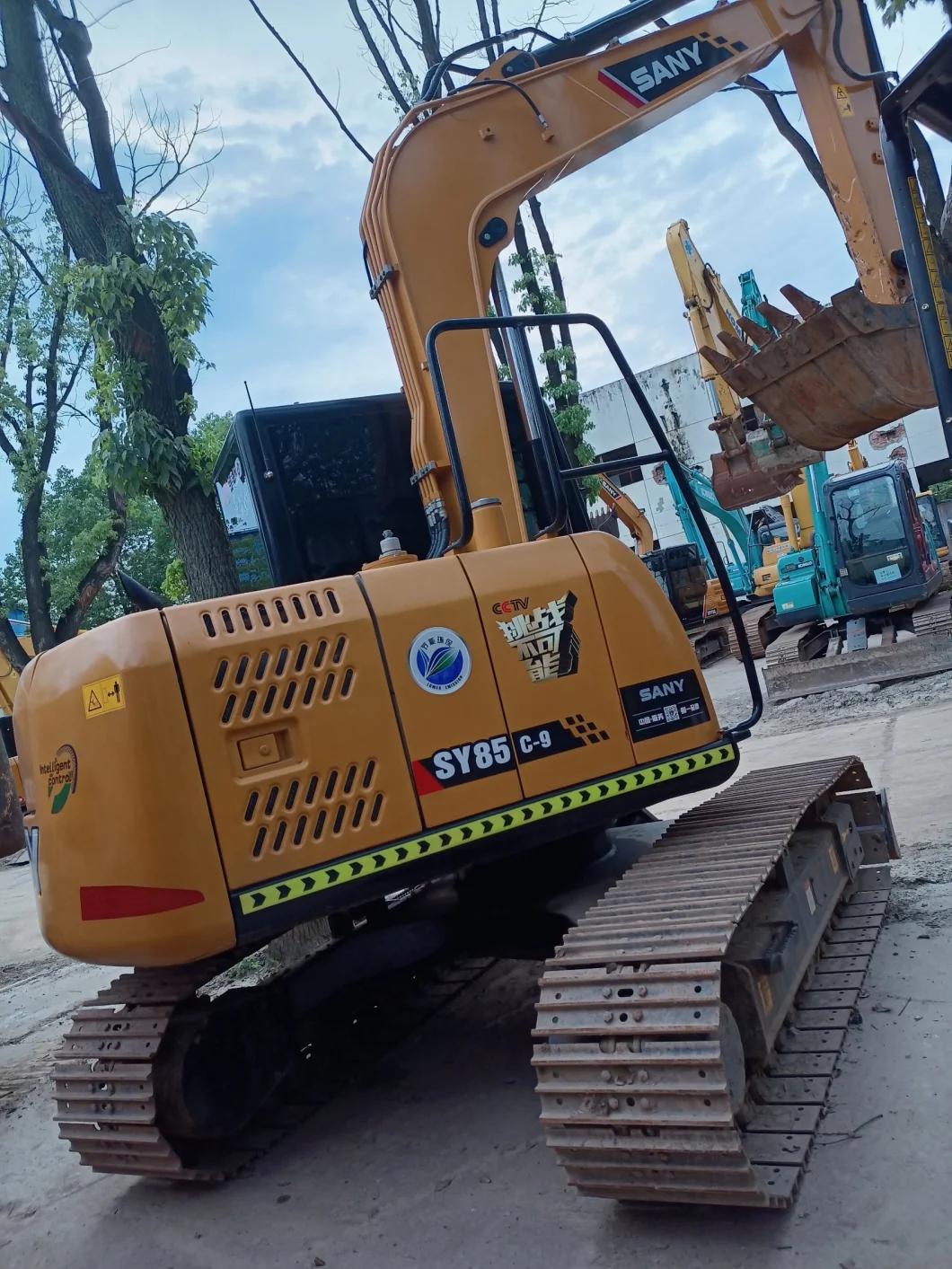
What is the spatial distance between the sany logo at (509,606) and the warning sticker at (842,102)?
13.2 ft

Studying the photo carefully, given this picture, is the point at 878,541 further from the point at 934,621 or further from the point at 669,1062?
the point at 669,1062

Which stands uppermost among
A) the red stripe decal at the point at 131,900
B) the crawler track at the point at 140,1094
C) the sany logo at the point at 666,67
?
the sany logo at the point at 666,67

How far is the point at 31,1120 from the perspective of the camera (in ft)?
16.4

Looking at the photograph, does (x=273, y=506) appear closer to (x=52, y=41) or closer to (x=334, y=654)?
(x=334, y=654)

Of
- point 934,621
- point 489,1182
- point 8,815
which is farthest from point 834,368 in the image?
point 934,621

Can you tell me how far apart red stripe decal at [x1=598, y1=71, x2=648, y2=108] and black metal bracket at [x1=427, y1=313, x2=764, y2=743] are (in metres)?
1.73

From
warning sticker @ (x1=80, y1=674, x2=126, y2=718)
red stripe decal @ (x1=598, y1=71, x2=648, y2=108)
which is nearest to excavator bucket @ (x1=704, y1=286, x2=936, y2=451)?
red stripe decal @ (x1=598, y1=71, x2=648, y2=108)

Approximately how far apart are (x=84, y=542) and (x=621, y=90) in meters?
9.01

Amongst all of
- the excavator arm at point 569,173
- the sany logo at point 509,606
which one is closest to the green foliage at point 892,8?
the excavator arm at point 569,173

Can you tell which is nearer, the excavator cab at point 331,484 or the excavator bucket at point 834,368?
the excavator cab at point 331,484

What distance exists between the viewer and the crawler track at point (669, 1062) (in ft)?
8.81

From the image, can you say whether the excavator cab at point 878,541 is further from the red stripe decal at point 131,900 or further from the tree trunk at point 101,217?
the red stripe decal at point 131,900

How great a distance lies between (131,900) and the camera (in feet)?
10.7

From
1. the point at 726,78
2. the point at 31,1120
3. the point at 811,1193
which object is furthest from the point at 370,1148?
the point at 726,78
